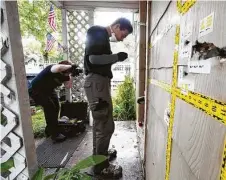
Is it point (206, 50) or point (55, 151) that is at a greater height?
point (206, 50)

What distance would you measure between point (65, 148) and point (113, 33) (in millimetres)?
1861

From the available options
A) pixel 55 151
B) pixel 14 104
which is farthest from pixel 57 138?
pixel 14 104

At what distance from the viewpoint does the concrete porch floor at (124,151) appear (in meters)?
2.14

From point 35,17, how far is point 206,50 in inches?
297

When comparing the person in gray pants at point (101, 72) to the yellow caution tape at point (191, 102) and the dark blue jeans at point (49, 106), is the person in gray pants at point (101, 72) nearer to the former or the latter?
the yellow caution tape at point (191, 102)

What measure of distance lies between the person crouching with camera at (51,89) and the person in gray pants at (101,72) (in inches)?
37.5

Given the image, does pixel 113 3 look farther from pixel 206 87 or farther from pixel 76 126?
pixel 206 87

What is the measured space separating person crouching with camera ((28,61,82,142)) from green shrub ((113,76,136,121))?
1.65 m

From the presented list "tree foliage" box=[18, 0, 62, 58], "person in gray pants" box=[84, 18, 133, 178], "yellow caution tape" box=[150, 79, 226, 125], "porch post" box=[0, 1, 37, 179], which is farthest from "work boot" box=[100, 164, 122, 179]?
"tree foliage" box=[18, 0, 62, 58]

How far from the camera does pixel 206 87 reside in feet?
1.52

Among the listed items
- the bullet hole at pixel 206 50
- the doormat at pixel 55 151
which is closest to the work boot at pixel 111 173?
the doormat at pixel 55 151

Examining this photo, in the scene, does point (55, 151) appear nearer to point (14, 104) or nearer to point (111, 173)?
point (111, 173)

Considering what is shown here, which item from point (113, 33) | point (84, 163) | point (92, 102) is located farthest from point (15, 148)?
point (113, 33)

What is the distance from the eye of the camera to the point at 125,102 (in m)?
4.31
